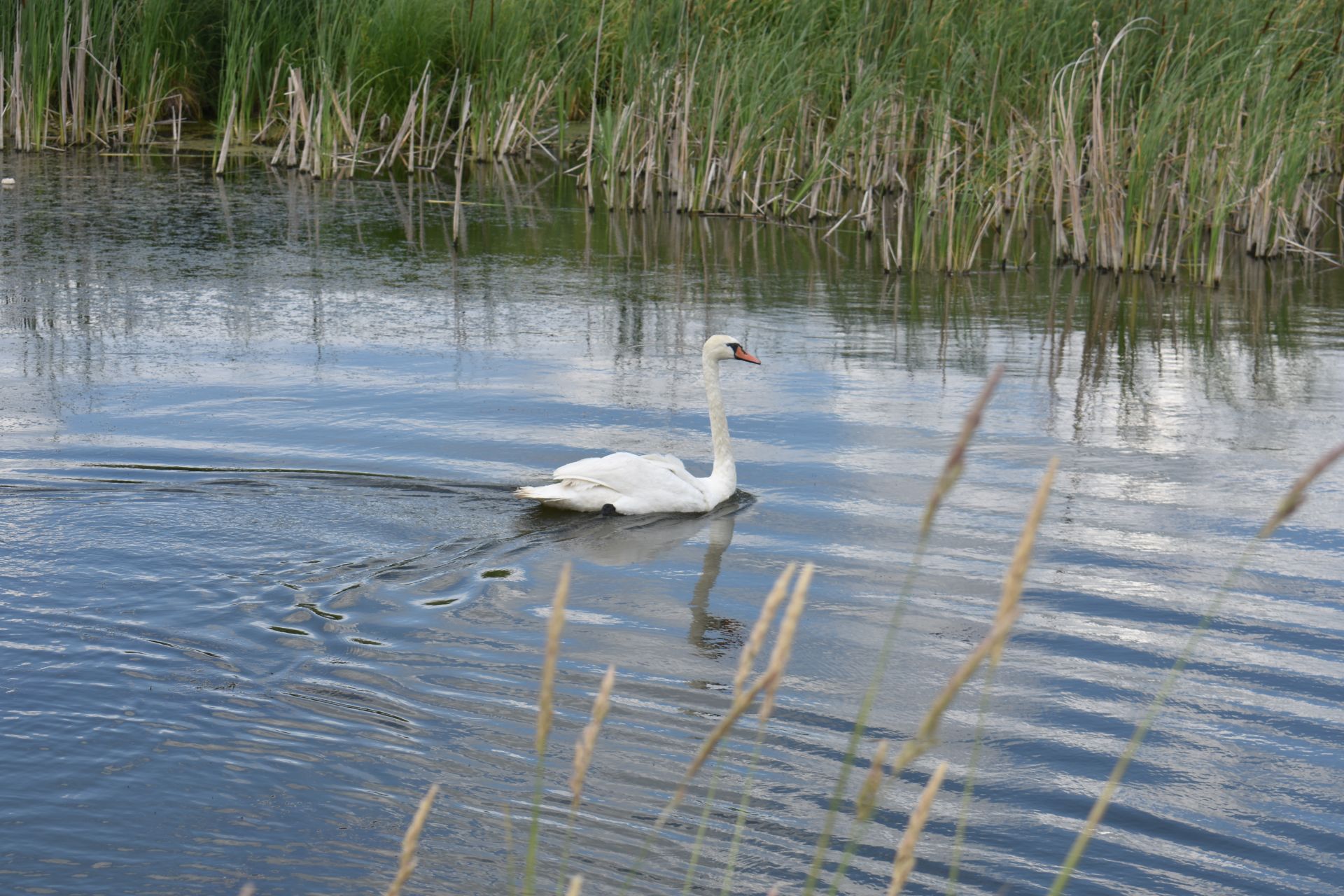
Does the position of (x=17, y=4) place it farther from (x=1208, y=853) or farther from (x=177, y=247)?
(x=1208, y=853)

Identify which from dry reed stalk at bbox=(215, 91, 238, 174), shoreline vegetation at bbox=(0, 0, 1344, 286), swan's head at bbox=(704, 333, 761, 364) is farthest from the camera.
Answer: dry reed stalk at bbox=(215, 91, 238, 174)

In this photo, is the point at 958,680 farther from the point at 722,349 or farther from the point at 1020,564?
the point at 722,349

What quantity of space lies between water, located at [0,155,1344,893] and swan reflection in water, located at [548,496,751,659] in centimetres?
3

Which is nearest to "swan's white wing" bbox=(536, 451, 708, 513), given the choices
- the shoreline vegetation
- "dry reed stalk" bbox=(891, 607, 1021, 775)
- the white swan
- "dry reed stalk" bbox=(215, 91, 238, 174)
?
the white swan

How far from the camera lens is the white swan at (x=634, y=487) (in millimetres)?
6250

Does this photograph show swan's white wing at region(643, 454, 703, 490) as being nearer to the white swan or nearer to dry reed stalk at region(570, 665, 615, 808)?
the white swan

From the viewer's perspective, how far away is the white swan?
20.5ft

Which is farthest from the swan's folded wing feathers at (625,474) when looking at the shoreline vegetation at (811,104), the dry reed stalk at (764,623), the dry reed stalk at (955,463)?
the shoreline vegetation at (811,104)

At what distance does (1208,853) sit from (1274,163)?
961 cm

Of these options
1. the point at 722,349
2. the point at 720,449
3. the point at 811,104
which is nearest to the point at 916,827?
the point at 720,449

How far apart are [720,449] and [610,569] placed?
1.08 metres

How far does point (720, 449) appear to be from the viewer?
21.9 ft

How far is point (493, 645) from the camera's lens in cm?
483

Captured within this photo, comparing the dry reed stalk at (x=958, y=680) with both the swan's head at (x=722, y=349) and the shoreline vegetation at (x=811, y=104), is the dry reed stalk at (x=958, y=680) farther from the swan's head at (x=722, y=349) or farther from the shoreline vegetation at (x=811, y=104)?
the shoreline vegetation at (x=811, y=104)
